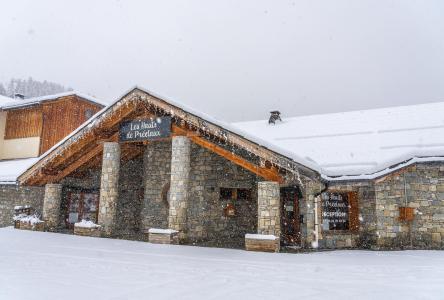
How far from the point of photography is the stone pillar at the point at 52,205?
1289cm

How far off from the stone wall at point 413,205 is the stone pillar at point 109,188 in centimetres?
864

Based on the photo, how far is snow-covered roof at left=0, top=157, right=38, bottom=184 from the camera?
548 inches

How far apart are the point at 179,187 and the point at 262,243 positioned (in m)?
3.20

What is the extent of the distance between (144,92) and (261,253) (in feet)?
19.9

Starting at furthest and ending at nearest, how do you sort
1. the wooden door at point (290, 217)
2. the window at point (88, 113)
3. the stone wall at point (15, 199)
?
the window at point (88, 113) < the stone wall at point (15, 199) < the wooden door at point (290, 217)

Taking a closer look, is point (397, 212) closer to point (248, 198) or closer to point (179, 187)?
point (248, 198)

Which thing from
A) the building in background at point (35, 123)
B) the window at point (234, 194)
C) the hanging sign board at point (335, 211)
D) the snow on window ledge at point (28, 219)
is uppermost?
the building in background at point (35, 123)

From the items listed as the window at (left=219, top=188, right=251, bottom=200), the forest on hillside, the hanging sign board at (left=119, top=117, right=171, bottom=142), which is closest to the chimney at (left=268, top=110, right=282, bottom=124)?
the window at (left=219, top=188, right=251, bottom=200)

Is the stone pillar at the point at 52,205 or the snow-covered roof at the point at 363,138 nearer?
the snow-covered roof at the point at 363,138

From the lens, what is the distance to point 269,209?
9.40 m

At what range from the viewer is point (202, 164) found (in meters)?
12.8

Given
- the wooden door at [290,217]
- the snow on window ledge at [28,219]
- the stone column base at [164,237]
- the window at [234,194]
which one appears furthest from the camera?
the snow on window ledge at [28,219]

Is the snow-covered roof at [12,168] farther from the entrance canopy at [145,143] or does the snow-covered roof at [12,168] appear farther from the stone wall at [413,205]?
the stone wall at [413,205]

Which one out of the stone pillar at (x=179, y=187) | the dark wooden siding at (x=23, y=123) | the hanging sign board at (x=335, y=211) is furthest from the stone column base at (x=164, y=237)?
the dark wooden siding at (x=23, y=123)
